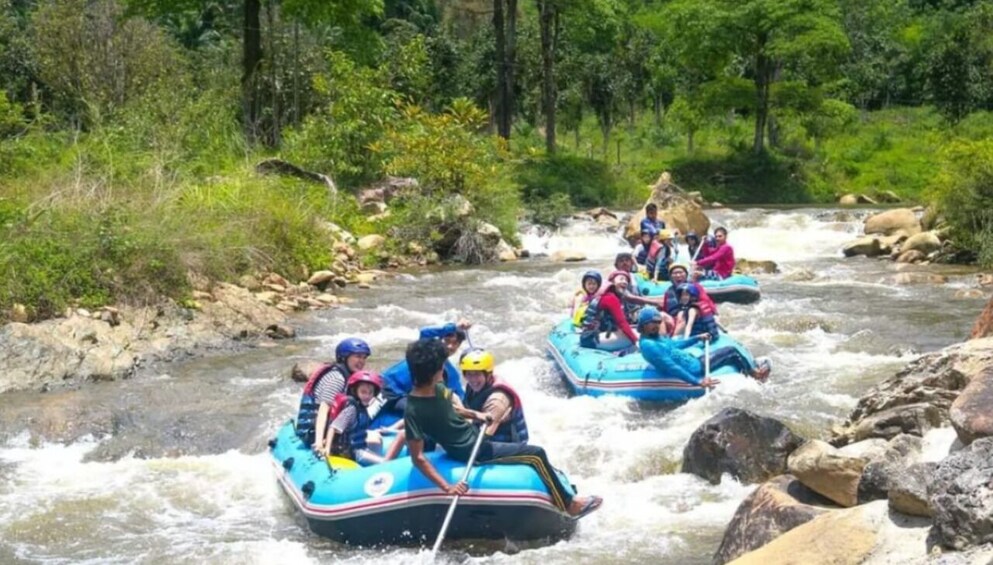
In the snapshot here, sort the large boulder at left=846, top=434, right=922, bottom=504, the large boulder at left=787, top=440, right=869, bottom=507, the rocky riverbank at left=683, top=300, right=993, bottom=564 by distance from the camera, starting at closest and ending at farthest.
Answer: the rocky riverbank at left=683, top=300, right=993, bottom=564
the large boulder at left=846, top=434, right=922, bottom=504
the large boulder at left=787, top=440, right=869, bottom=507

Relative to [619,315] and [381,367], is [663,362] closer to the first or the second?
[619,315]

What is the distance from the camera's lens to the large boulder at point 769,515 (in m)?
5.41

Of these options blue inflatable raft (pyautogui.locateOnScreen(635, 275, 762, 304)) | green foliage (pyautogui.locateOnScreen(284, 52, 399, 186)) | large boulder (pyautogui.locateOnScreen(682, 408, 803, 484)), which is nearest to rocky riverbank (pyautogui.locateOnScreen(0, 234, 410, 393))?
blue inflatable raft (pyautogui.locateOnScreen(635, 275, 762, 304))

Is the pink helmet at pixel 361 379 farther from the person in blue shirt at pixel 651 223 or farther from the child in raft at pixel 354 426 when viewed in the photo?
the person in blue shirt at pixel 651 223

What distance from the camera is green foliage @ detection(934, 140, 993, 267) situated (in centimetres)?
1755

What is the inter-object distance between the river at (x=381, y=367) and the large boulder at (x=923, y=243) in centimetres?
335

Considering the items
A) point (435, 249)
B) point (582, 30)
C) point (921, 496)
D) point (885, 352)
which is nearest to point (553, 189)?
point (582, 30)

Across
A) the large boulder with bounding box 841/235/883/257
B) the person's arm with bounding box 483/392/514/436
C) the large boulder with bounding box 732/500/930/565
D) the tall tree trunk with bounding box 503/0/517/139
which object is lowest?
the large boulder with bounding box 841/235/883/257

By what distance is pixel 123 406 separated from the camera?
9.73m

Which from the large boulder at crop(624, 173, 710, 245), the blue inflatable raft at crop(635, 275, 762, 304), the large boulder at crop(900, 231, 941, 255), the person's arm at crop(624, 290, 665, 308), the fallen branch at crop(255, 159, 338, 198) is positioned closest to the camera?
the person's arm at crop(624, 290, 665, 308)

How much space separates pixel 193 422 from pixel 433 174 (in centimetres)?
1130

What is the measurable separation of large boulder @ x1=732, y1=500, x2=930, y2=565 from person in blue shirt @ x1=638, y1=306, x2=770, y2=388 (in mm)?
4743

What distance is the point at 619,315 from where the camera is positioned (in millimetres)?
10641

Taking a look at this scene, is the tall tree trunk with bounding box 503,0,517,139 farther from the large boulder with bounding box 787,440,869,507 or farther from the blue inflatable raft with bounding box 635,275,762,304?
the large boulder with bounding box 787,440,869,507
